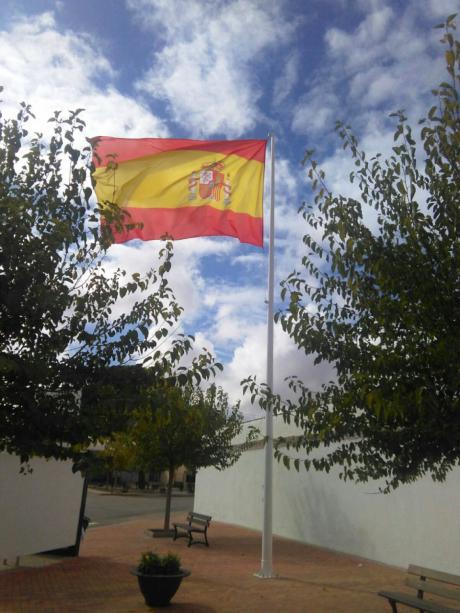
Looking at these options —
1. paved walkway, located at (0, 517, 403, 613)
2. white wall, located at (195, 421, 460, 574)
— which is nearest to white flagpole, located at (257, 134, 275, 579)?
paved walkway, located at (0, 517, 403, 613)

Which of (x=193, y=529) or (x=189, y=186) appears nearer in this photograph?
(x=189, y=186)

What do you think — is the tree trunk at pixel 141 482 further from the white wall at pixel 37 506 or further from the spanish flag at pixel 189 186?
the spanish flag at pixel 189 186

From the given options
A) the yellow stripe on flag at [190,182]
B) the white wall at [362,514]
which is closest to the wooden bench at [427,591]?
the white wall at [362,514]

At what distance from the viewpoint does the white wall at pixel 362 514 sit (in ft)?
42.1

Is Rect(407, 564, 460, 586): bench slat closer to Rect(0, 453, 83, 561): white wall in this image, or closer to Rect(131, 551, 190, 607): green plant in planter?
Rect(131, 551, 190, 607): green plant in planter

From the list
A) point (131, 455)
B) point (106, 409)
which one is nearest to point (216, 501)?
point (131, 455)

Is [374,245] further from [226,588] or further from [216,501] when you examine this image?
[216,501]

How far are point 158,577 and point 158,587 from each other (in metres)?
0.15

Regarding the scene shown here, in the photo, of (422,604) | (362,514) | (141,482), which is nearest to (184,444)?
(362,514)

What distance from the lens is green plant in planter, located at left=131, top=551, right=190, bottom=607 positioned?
29.1ft

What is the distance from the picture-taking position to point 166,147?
11227 millimetres

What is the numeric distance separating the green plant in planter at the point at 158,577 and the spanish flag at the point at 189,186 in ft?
16.1

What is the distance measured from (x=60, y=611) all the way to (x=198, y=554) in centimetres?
726

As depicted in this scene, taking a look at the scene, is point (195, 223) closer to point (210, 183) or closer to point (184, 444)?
point (210, 183)
